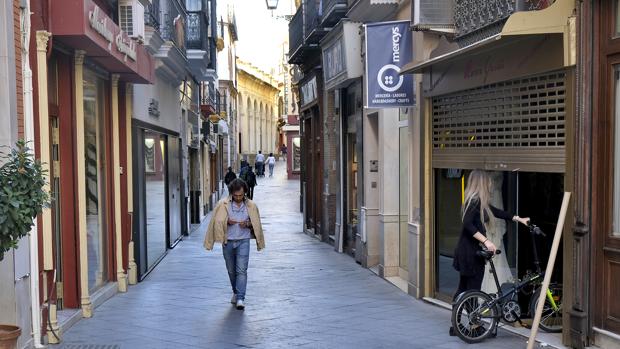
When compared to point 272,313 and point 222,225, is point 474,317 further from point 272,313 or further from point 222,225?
point 222,225

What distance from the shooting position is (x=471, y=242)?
Result: 8.53 meters

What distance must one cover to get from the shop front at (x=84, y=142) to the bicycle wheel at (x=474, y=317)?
4.30m

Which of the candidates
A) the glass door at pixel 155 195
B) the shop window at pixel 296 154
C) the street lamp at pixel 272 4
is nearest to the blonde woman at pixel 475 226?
the glass door at pixel 155 195

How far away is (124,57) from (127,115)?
2364 mm

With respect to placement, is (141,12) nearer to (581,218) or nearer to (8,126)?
(8,126)

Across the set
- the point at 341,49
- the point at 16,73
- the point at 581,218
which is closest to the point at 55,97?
the point at 16,73

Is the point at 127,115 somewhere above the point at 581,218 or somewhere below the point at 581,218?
above

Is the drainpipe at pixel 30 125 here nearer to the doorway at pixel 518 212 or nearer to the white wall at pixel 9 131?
the white wall at pixel 9 131

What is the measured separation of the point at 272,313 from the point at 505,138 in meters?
3.87

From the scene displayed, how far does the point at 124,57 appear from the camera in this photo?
35.8 feet

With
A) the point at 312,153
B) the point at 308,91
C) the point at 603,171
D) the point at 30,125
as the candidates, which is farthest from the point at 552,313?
the point at 308,91

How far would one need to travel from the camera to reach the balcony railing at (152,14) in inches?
562

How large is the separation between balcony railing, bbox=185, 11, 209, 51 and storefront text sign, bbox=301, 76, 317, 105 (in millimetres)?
3036

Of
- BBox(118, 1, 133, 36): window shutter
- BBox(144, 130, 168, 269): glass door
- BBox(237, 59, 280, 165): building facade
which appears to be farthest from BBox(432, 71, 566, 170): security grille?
BBox(237, 59, 280, 165): building facade
